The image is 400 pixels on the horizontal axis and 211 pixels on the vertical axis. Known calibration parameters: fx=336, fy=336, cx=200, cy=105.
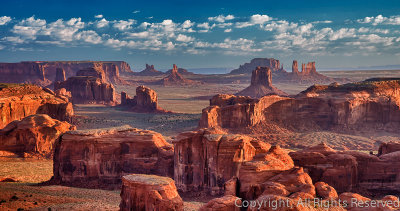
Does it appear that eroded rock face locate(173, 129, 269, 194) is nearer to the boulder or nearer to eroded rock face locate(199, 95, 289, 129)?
the boulder

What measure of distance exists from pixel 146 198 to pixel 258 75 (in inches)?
4539

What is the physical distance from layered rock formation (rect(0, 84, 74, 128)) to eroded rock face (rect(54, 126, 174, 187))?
2635 centimetres

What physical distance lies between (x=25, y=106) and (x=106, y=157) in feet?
110

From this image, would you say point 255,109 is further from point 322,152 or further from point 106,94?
point 106,94

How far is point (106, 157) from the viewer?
29969 millimetres

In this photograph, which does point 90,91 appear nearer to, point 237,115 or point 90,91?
point 90,91

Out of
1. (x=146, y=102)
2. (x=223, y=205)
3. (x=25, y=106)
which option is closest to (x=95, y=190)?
(x=223, y=205)

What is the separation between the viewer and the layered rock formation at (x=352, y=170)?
27016mm

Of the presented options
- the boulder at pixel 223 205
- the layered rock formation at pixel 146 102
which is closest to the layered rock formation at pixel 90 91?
the layered rock formation at pixel 146 102

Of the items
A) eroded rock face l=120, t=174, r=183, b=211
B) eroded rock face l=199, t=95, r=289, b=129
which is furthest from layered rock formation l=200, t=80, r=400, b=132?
eroded rock face l=120, t=174, r=183, b=211

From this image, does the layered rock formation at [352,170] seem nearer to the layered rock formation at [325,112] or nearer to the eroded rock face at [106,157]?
the eroded rock face at [106,157]

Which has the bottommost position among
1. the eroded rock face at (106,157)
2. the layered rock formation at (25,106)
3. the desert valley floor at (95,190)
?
the desert valley floor at (95,190)

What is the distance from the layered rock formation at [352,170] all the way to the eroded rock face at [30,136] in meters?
29.9

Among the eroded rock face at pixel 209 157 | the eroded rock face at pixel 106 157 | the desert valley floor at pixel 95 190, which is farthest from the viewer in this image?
the eroded rock face at pixel 106 157
